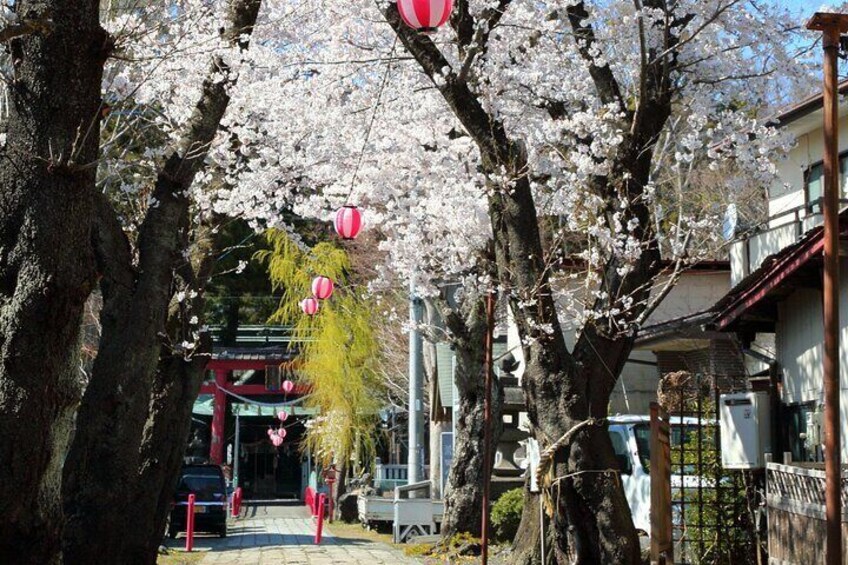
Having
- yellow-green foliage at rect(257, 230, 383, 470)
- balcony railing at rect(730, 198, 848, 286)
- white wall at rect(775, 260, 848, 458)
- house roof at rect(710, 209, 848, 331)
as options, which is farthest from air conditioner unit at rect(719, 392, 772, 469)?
yellow-green foliage at rect(257, 230, 383, 470)

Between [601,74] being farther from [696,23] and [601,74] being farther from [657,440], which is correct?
[657,440]

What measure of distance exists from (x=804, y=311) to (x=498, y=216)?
4615mm

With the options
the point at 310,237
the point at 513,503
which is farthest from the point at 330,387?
the point at 513,503

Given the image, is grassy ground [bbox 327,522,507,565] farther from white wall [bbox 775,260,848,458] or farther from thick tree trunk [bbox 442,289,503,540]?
white wall [bbox 775,260,848,458]

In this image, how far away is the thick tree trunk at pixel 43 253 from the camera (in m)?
7.99

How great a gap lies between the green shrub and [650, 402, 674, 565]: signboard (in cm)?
920

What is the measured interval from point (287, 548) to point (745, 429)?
41.6 ft

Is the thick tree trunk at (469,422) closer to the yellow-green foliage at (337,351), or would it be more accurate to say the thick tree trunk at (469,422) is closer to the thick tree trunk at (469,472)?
the thick tree trunk at (469,472)

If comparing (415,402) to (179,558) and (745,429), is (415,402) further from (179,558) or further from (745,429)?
(745,429)

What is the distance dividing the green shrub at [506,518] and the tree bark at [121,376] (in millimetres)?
10069

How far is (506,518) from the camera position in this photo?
2147 cm

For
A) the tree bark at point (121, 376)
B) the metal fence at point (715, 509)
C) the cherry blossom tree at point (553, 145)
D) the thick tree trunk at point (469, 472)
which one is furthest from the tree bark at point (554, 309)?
the thick tree trunk at point (469, 472)

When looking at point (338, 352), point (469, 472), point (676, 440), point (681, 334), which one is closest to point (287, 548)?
point (469, 472)

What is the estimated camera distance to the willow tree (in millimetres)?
36375
